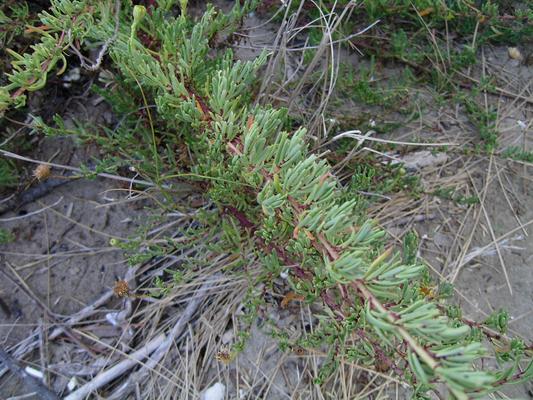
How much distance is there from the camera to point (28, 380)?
1.95 m

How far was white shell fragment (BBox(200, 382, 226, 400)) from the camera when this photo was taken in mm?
1883

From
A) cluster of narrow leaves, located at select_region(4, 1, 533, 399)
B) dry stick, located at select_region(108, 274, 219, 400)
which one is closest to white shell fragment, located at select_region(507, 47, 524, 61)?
cluster of narrow leaves, located at select_region(4, 1, 533, 399)

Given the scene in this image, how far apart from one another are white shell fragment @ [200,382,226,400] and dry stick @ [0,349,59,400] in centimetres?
56

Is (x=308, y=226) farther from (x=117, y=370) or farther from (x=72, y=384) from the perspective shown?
(x=72, y=384)

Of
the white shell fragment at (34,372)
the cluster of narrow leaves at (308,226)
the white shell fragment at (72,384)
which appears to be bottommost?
the white shell fragment at (72,384)

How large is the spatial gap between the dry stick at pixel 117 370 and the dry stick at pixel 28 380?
0.23ft

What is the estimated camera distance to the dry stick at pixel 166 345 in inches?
76.4

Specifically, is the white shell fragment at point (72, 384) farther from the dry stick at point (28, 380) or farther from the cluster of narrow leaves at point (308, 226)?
the cluster of narrow leaves at point (308, 226)

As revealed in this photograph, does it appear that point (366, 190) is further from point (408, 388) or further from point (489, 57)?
point (489, 57)

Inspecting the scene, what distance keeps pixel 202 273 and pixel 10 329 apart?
82 centimetres

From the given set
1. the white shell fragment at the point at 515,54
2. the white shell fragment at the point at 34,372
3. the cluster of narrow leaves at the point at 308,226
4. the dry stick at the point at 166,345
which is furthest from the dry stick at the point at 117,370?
the white shell fragment at the point at 515,54

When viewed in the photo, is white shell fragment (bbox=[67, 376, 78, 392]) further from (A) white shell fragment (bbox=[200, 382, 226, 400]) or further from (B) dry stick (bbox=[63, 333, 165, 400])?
(A) white shell fragment (bbox=[200, 382, 226, 400])

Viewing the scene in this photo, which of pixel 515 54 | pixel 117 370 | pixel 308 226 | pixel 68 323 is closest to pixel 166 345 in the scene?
pixel 117 370

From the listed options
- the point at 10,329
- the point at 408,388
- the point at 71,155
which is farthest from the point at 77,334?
the point at 408,388
